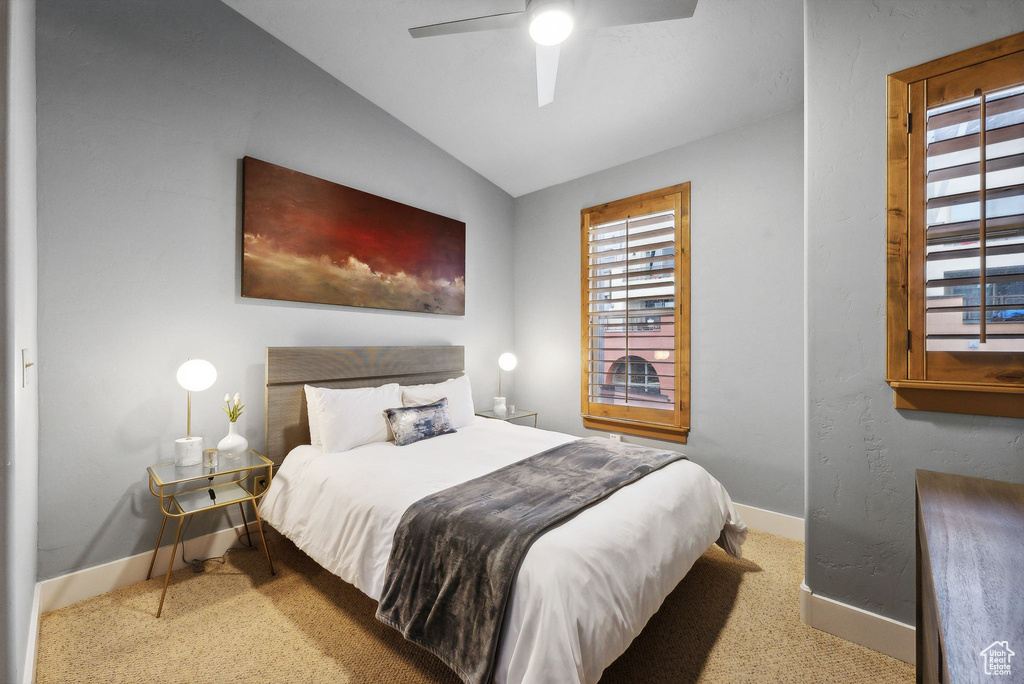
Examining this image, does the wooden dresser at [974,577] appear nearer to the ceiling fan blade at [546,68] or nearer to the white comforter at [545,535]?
the white comforter at [545,535]

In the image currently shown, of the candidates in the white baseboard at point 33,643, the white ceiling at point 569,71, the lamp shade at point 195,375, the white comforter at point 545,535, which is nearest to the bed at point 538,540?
the white comforter at point 545,535

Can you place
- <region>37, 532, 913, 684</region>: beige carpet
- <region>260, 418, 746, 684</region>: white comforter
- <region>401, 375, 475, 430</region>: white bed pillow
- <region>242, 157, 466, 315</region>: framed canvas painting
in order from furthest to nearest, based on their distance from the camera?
<region>401, 375, 475, 430</region>: white bed pillow
<region>242, 157, 466, 315</region>: framed canvas painting
<region>37, 532, 913, 684</region>: beige carpet
<region>260, 418, 746, 684</region>: white comforter

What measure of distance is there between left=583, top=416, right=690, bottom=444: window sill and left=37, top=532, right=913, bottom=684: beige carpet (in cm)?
110

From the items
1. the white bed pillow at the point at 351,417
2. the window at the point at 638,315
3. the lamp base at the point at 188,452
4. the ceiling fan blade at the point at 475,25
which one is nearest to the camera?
the ceiling fan blade at the point at 475,25

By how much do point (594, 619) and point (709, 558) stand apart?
64.4 inches

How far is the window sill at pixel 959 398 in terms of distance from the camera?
1.52 metres

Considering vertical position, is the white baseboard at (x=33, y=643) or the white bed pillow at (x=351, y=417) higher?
the white bed pillow at (x=351, y=417)

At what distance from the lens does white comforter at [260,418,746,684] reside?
1.30 meters

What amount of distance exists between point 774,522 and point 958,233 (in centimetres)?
211

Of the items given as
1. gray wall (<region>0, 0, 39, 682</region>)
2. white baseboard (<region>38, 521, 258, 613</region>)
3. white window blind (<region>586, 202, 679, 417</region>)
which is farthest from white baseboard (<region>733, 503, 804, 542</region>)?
gray wall (<region>0, 0, 39, 682</region>)

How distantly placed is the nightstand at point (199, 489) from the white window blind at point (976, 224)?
3.16 meters

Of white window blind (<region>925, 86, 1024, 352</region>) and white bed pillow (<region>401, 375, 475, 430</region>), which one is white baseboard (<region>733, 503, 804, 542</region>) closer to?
white window blind (<region>925, 86, 1024, 352</region>)

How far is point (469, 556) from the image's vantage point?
1.49 meters

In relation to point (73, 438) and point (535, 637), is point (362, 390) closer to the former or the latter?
point (73, 438)
